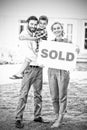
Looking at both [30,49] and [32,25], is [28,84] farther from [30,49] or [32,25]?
[32,25]

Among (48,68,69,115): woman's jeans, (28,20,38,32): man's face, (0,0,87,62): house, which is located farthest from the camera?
(0,0,87,62): house

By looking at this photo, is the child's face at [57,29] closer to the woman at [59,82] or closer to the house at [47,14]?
the woman at [59,82]

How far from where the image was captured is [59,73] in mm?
3000

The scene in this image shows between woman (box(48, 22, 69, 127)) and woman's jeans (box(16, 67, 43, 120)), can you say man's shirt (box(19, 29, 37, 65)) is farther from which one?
woman (box(48, 22, 69, 127))

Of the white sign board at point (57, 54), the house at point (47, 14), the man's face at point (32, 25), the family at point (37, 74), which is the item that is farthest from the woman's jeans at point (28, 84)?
the house at point (47, 14)

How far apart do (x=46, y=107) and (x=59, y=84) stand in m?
0.97

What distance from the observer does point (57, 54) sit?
10.4 feet

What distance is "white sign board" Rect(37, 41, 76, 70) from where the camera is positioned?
10.2 feet

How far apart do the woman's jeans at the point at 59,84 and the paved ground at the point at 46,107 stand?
31 cm

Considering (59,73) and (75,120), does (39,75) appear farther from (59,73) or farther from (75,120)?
(75,120)

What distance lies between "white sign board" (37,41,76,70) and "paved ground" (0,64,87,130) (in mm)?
731

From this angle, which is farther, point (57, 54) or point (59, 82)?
point (57, 54)

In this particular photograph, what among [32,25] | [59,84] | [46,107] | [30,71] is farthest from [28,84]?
[46,107]

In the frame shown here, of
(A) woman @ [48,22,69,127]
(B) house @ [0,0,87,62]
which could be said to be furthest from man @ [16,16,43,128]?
(B) house @ [0,0,87,62]
